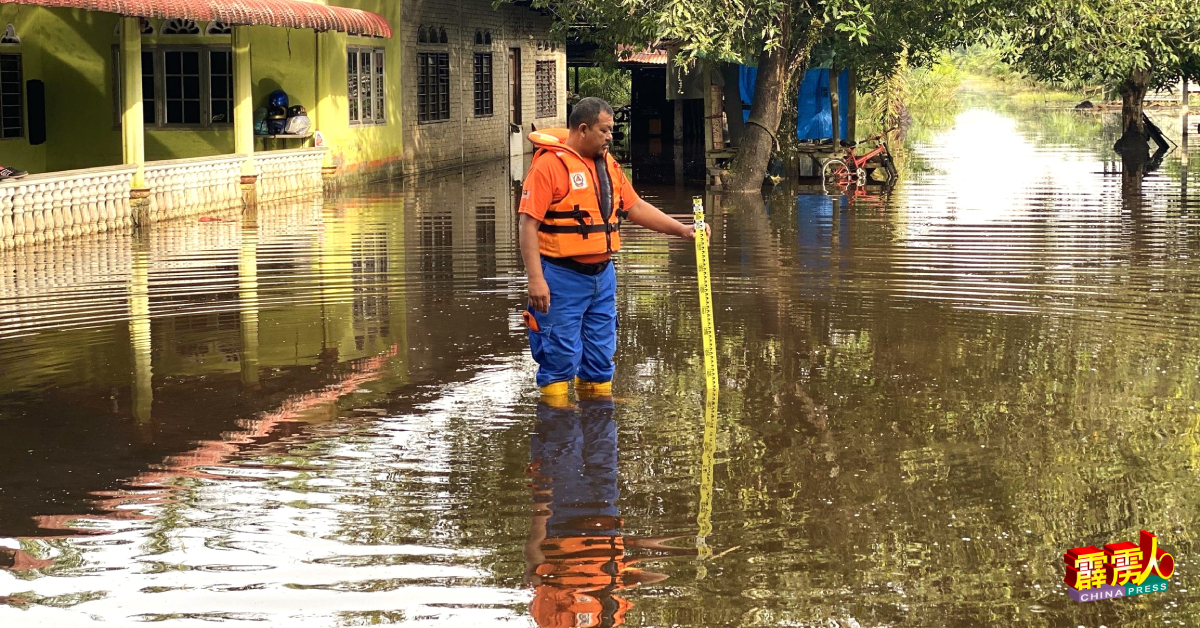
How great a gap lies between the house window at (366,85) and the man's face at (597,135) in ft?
63.4

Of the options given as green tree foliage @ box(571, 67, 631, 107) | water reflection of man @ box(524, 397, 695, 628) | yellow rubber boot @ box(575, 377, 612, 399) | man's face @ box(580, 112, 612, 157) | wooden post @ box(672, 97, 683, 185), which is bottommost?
water reflection of man @ box(524, 397, 695, 628)

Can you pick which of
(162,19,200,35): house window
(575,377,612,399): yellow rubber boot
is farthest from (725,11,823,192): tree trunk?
(575,377,612,399): yellow rubber boot

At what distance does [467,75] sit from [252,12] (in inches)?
491

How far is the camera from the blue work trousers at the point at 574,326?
8102 millimetres

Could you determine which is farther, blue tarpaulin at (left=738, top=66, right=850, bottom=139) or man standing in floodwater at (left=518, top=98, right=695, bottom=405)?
blue tarpaulin at (left=738, top=66, right=850, bottom=139)

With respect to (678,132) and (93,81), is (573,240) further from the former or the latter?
(678,132)

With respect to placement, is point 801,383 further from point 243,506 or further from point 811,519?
point 243,506

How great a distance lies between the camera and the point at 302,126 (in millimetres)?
24875

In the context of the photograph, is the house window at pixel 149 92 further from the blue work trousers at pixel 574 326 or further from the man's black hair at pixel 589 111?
the man's black hair at pixel 589 111

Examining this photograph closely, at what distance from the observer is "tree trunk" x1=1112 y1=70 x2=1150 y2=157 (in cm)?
3666

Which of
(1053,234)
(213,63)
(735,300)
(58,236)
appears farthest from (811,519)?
(213,63)

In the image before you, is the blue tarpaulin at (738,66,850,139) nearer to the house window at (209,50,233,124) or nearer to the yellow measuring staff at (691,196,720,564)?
the house window at (209,50,233,124)

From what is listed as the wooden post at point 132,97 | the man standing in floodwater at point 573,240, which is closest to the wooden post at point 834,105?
the wooden post at point 132,97

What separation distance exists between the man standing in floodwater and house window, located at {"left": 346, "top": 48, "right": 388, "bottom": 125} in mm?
19173
